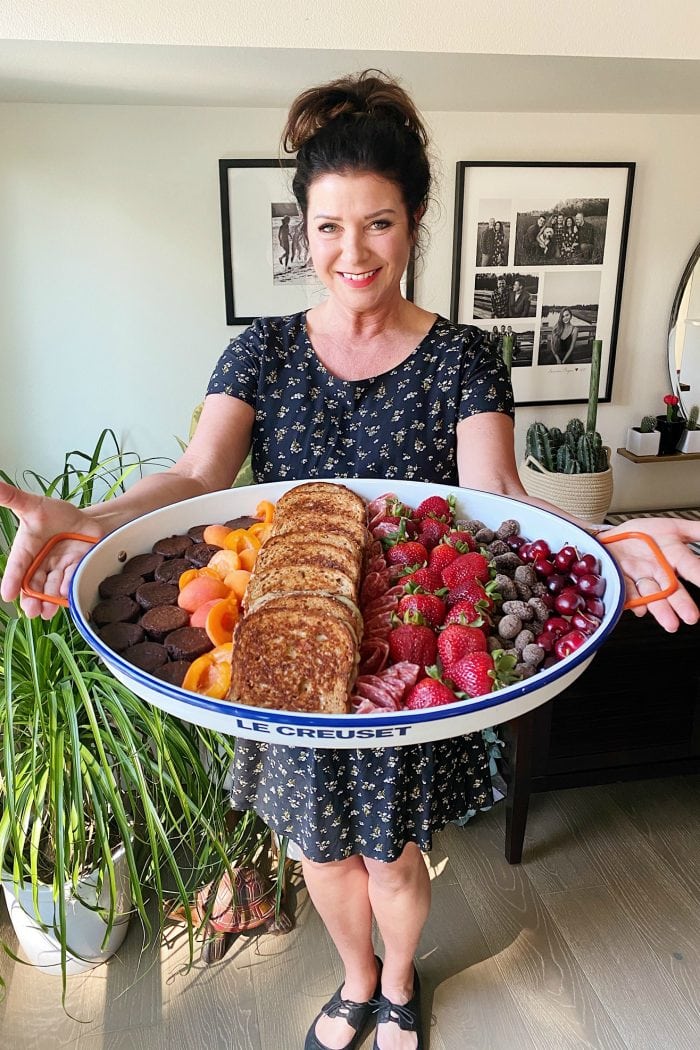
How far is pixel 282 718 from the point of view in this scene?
0.76 m

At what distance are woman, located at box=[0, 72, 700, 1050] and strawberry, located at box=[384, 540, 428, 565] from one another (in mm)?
328

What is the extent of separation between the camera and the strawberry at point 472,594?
3.28 ft

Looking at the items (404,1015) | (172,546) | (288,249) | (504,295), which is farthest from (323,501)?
(504,295)

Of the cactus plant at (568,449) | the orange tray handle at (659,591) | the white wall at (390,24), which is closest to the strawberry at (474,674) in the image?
the orange tray handle at (659,591)

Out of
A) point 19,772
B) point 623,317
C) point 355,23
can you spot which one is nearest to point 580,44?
point 355,23

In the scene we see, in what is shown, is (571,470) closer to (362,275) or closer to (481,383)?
(481,383)

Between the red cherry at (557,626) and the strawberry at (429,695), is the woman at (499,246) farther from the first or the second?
the strawberry at (429,695)

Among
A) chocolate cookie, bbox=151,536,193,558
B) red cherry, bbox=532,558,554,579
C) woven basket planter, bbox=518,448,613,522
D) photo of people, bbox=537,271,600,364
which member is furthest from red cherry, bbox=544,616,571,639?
photo of people, bbox=537,271,600,364

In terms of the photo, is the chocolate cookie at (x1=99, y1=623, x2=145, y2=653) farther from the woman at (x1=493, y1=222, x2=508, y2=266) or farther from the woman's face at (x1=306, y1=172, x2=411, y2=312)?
the woman at (x1=493, y1=222, x2=508, y2=266)

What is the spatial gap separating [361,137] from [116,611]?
2.91 feet

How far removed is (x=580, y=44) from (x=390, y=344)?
3.40 ft

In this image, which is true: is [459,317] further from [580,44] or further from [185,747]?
[185,747]

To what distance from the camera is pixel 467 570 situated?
3.50 ft

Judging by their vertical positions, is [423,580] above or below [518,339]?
below
